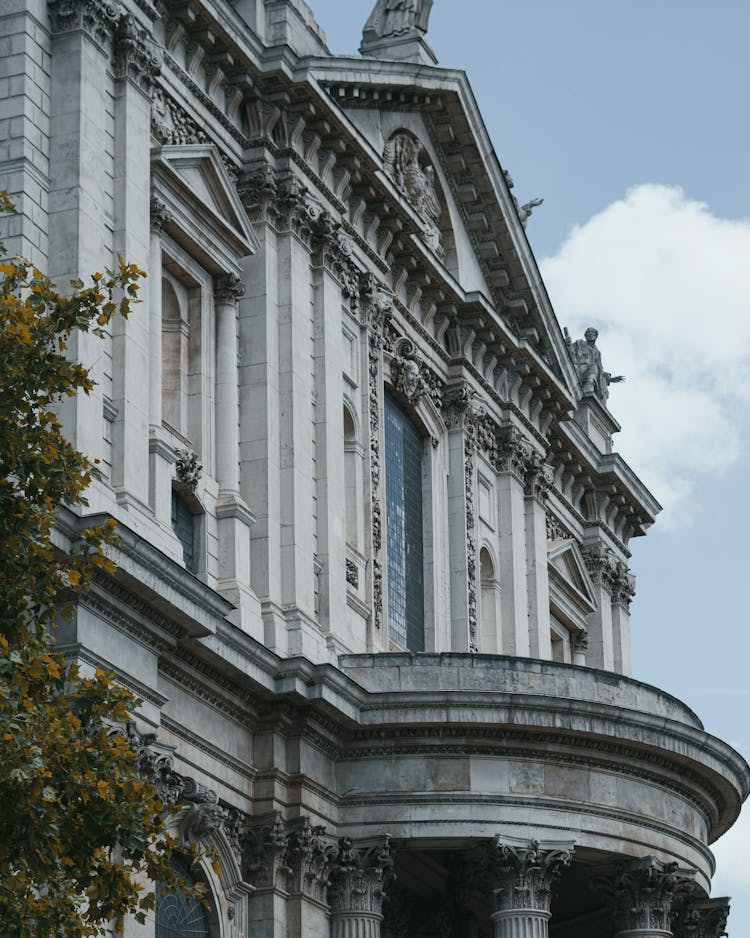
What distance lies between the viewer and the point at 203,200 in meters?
35.9

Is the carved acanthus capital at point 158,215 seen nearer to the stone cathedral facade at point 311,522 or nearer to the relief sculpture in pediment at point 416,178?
the stone cathedral facade at point 311,522

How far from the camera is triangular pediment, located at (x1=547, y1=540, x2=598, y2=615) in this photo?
4922cm

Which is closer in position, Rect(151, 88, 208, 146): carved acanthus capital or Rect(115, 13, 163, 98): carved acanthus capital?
Rect(115, 13, 163, 98): carved acanthus capital

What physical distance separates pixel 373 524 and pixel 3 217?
35.2 feet

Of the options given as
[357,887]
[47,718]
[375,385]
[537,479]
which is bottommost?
[47,718]

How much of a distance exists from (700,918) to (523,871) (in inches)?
234

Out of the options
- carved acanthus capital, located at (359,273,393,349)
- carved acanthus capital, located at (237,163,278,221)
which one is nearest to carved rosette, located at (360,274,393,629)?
carved acanthus capital, located at (359,273,393,349)

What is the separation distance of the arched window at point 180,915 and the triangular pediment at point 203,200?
29.9 feet

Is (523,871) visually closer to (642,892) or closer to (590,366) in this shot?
(642,892)

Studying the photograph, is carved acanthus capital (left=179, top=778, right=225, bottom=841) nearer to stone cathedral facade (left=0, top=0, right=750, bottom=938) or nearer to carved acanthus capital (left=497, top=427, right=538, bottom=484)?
stone cathedral facade (left=0, top=0, right=750, bottom=938)

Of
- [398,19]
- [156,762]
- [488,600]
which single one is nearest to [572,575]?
[488,600]

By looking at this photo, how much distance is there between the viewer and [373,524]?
131 ft

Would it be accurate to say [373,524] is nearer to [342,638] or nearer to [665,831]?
[342,638]

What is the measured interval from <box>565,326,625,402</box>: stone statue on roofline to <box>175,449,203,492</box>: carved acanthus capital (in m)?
20.6
